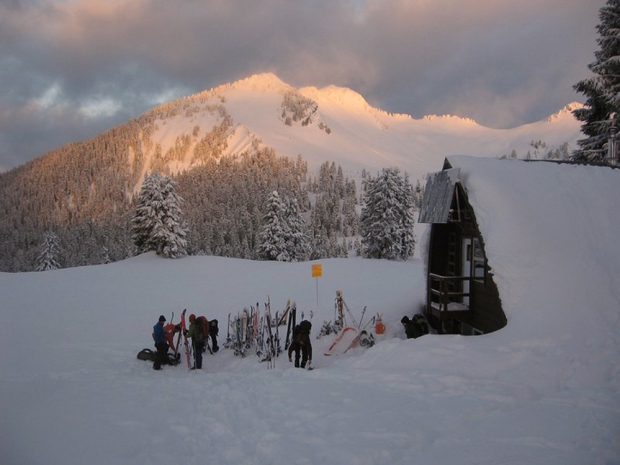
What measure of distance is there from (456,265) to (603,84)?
9527 mm

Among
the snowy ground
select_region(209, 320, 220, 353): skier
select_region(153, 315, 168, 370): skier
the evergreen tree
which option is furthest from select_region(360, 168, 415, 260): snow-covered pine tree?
select_region(153, 315, 168, 370): skier

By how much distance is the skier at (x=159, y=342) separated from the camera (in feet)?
41.7

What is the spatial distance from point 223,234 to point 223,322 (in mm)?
71875

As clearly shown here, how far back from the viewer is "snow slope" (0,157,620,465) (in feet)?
19.7

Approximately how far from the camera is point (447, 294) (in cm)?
1289

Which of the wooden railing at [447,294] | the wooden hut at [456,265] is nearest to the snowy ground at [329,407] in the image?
the wooden hut at [456,265]

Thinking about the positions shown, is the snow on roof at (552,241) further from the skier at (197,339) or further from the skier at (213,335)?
the skier at (213,335)

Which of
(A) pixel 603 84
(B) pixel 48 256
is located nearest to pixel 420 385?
(A) pixel 603 84

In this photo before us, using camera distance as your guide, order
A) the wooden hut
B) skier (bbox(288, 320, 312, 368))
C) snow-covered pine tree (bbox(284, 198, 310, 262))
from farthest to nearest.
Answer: snow-covered pine tree (bbox(284, 198, 310, 262)) → the wooden hut → skier (bbox(288, 320, 312, 368))

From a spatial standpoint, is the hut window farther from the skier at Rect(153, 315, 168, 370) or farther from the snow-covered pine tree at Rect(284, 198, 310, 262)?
the snow-covered pine tree at Rect(284, 198, 310, 262)

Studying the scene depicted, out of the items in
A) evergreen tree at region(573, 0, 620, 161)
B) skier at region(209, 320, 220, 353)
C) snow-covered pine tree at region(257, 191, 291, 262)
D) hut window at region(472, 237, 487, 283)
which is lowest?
skier at region(209, 320, 220, 353)

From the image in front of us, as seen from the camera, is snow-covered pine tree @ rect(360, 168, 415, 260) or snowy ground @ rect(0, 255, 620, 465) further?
snow-covered pine tree @ rect(360, 168, 415, 260)

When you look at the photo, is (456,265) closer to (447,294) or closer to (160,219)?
(447,294)

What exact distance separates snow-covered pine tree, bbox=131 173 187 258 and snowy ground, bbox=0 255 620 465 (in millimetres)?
18106
